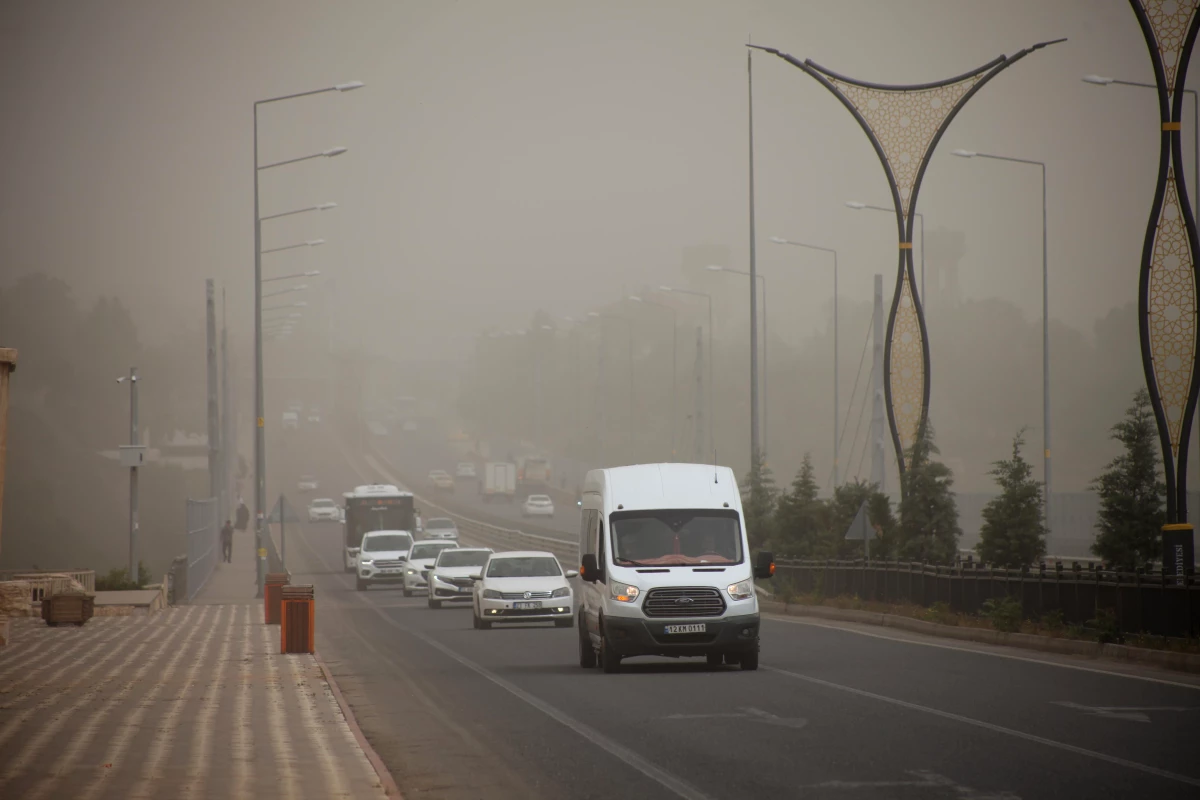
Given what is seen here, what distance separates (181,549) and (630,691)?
2716 inches

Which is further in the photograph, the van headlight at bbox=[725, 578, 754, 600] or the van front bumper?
the van headlight at bbox=[725, 578, 754, 600]

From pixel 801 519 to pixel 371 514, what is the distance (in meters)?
25.8

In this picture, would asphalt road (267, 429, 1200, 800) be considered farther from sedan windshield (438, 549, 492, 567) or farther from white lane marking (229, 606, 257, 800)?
sedan windshield (438, 549, 492, 567)

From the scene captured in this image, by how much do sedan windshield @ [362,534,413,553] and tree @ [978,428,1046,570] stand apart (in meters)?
27.3

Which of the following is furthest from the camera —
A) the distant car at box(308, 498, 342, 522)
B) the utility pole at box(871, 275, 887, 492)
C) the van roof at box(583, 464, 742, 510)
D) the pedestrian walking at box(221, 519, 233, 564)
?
the distant car at box(308, 498, 342, 522)

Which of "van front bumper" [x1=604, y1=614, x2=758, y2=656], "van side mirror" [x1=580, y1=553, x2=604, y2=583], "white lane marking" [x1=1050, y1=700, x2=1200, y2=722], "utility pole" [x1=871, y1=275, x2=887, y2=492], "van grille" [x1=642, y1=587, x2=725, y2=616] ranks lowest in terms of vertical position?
"white lane marking" [x1=1050, y1=700, x2=1200, y2=722]

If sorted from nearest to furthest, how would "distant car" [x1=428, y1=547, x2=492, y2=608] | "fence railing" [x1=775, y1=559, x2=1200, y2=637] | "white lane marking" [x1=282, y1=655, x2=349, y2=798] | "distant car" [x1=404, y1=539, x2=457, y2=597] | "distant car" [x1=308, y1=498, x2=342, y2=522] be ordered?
"white lane marking" [x1=282, y1=655, x2=349, y2=798]
"fence railing" [x1=775, y1=559, x2=1200, y2=637]
"distant car" [x1=428, y1=547, x2=492, y2=608]
"distant car" [x1=404, y1=539, x2=457, y2=597]
"distant car" [x1=308, y1=498, x2=342, y2=522]

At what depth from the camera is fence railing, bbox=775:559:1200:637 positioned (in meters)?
20.6

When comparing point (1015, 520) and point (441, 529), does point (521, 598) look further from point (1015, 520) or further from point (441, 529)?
point (441, 529)

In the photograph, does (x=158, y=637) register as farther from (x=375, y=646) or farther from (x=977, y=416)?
(x=977, y=416)

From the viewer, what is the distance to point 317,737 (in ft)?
43.6

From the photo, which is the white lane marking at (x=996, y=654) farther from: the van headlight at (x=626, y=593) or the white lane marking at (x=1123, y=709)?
the van headlight at (x=626, y=593)

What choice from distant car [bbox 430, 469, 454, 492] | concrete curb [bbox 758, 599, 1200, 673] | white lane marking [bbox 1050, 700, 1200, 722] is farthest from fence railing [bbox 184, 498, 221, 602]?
distant car [bbox 430, 469, 454, 492]

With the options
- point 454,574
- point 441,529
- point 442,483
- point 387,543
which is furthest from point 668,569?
point 442,483
